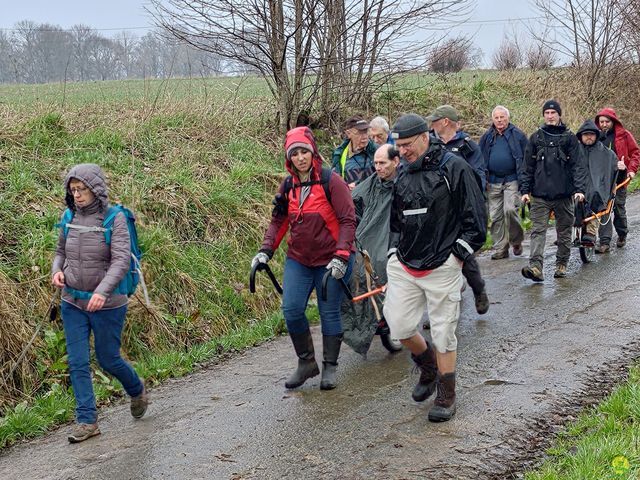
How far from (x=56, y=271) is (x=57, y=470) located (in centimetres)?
139

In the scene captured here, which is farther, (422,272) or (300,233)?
(300,233)

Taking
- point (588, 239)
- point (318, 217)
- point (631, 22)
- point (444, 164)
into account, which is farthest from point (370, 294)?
point (631, 22)

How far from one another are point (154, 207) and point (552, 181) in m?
4.99

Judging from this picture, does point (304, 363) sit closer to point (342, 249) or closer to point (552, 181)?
point (342, 249)

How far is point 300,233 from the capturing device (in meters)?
6.08

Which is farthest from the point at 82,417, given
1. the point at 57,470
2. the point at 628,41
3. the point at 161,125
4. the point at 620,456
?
the point at 628,41

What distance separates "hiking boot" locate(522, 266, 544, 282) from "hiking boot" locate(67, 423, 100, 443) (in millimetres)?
5526

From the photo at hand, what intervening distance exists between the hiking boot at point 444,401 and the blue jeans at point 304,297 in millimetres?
1228

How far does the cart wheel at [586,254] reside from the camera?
10.1 metres

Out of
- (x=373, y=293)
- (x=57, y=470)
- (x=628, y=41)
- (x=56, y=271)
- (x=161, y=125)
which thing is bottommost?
(x=57, y=470)

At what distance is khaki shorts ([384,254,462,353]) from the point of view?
5.29m

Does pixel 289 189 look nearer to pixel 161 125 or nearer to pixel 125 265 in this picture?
pixel 125 265

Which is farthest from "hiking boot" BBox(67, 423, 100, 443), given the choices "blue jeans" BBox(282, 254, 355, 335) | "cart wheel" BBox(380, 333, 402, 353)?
"cart wheel" BBox(380, 333, 402, 353)

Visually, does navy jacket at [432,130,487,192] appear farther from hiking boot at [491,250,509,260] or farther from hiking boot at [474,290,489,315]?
hiking boot at [491,250,509,260]
